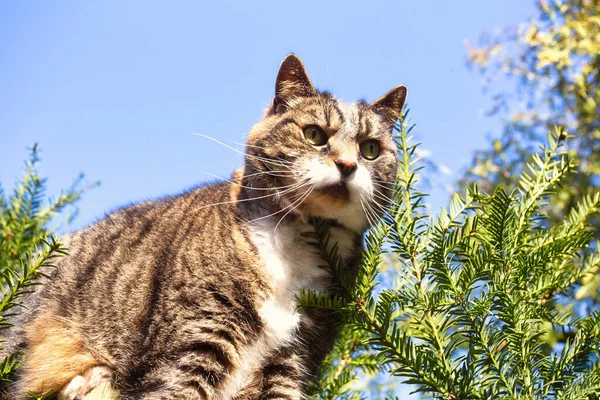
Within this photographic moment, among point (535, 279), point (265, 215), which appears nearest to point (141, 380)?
point (265, 215)

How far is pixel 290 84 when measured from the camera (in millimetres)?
1824

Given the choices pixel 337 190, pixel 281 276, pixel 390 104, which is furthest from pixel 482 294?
pixel 390 104

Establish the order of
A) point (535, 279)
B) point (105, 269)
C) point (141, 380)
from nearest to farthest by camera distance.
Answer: point (535, 279), point (141, 380), point (105, 269)

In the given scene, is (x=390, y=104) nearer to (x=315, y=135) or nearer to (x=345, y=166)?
(x=315, y=135)

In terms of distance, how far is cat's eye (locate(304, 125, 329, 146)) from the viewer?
1.69 metres

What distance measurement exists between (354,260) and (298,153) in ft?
1.20

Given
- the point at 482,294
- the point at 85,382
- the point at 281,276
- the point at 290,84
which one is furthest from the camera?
the point at 290,84

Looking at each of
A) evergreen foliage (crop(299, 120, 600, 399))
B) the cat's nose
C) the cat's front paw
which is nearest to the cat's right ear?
the cat's nose

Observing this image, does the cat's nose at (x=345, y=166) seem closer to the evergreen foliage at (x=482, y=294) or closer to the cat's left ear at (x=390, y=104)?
the evergreen foliage at (x=482, y=294)

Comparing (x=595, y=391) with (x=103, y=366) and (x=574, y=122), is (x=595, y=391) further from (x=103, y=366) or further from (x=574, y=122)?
(x=574, y=122)

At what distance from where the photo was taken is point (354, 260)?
1.60 metres

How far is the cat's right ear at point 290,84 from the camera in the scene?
5.91ft

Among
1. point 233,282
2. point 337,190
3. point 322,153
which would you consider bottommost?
point 233,282

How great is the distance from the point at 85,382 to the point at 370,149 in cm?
111
